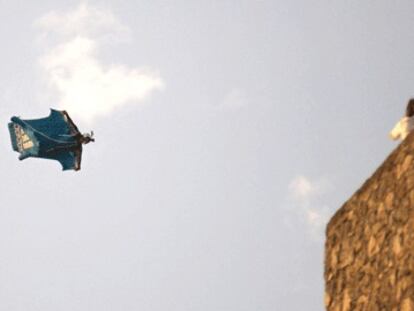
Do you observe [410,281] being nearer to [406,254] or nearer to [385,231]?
[406,254]

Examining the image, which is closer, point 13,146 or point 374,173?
point 374,173

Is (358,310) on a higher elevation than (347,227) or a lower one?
lower

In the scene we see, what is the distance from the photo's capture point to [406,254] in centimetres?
480

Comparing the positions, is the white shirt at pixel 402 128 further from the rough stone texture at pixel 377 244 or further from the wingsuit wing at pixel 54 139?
the wingsuit wing at pixel 54 139

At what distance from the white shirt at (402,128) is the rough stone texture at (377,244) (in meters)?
0.12

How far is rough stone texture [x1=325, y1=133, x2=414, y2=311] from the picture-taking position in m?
4.86

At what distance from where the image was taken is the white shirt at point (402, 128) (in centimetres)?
543

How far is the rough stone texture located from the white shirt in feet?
0.38

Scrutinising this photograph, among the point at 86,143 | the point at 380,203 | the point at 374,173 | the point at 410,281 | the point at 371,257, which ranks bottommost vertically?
the point at 410,281

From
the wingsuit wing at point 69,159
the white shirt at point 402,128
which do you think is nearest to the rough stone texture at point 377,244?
the white shirt at point 402,128

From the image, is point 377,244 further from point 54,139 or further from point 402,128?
point 54,139

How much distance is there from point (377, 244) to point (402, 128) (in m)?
1.07

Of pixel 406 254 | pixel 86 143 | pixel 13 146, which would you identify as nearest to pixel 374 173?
pixel 406 254

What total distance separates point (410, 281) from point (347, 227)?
1400 mm
